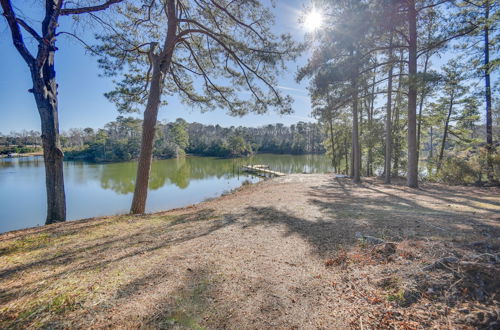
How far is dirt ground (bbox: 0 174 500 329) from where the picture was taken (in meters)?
1.26

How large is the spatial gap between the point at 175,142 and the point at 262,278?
5100cm

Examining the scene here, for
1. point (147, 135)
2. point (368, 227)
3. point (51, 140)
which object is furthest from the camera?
point (147, 135)

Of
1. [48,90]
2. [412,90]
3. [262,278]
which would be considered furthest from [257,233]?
[412,90]

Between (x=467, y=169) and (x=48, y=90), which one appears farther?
(x=467, y=169)

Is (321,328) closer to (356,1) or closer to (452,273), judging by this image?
(452,273)

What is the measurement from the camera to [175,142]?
48812 mm

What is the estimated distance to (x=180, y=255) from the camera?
2.25 m

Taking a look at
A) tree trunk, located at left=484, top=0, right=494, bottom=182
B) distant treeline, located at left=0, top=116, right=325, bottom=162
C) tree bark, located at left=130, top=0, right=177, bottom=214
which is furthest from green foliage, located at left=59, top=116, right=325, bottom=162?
tree bark, located at left=130, top=0, right=177, bottom=214

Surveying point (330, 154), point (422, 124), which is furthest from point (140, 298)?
point (330, 154)

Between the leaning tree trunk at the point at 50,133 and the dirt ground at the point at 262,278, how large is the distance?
44.0 inches

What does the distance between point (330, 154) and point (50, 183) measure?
62.3 ft

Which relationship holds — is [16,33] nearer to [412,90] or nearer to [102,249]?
[102,249]

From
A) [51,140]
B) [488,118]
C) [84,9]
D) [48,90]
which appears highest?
[84,9]

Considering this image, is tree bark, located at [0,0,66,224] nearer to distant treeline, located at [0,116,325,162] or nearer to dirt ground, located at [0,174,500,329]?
dirt ground, located at [0,174,500,329]
